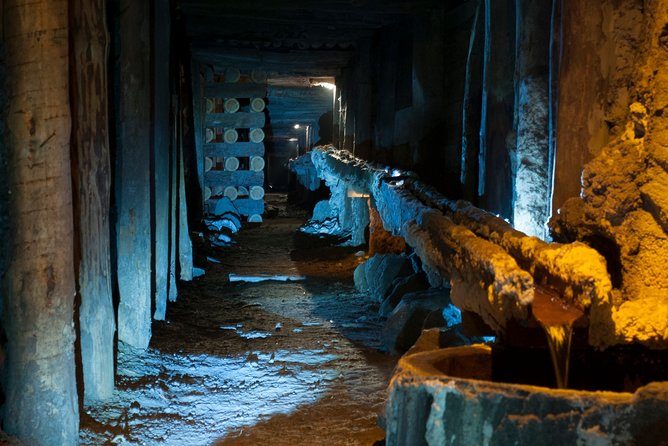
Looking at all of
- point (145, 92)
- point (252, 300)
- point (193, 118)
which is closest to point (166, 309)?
point (252, 300)

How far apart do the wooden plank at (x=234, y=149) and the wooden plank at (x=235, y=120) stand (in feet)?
1.46

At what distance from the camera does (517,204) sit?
15.8 feet

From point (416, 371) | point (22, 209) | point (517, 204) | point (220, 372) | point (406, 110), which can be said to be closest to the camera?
point (416, 371)

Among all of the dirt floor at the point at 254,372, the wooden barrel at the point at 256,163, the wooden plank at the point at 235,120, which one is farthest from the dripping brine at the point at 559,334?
the wooden barrel at the point at 256,163

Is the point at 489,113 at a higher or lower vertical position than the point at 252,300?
higher

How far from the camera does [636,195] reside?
3076 millimetres

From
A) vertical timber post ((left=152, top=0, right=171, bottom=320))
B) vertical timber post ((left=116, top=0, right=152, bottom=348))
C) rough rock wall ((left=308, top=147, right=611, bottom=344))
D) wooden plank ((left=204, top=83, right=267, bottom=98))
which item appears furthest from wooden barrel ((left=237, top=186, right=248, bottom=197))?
rough rock wall ((left=308, top=147, right=611, bottom=344))

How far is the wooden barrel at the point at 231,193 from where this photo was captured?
1623 cm

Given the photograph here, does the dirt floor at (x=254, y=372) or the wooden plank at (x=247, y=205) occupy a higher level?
the wooden plank at (x=247, y=205)

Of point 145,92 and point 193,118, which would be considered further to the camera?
point 193,118

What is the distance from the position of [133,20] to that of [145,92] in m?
0.58

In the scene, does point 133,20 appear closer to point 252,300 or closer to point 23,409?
point 23,409

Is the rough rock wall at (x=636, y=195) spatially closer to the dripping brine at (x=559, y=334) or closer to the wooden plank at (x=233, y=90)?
the dripping brine at (x=559, y=334)

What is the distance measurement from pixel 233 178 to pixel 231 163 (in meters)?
0.37
